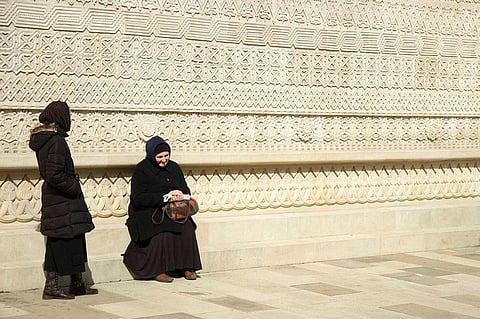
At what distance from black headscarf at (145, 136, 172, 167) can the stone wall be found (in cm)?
23

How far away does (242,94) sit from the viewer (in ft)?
34.2

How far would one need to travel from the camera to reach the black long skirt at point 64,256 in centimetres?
847

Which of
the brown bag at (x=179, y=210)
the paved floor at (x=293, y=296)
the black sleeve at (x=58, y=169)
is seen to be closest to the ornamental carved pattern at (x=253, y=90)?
the brown bag at (x=179, y=210)

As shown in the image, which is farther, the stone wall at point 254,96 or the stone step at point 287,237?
the stone wall at point 254,96

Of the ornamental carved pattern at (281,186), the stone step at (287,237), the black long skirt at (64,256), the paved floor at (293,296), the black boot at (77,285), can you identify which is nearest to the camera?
the paved floor at (293,296)

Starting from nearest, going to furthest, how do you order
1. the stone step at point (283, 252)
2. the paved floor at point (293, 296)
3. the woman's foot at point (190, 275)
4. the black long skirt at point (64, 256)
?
1. the paved floor at point (293, 296)
2. the black long skirt at point (64, 256)
3. the stone step at point (283, 252)
4. the woman's foot at point (190, 275)

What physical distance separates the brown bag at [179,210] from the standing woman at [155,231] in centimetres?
4

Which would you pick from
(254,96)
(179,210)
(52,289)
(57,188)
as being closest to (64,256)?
(52,289)

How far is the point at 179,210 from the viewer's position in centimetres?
943

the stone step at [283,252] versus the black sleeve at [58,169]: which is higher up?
the black sleeve at [58,169]

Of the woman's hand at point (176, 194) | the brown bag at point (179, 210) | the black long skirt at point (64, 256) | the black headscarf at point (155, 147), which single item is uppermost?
the black headscarf at point (155, 147)

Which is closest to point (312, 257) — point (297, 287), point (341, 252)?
point (341, 252)

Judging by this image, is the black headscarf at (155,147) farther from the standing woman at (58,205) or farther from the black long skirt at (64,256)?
the black long skirt at (64,256)

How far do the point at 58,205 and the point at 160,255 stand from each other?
1.31 m
